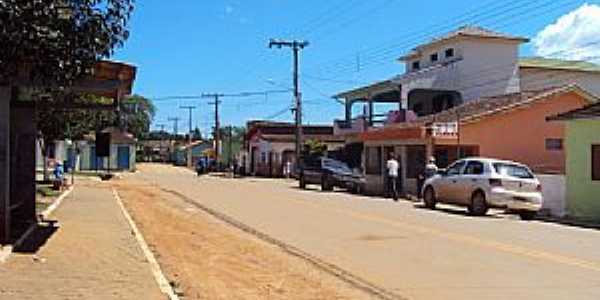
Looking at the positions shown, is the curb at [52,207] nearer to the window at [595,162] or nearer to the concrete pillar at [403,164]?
the window at [595,162]

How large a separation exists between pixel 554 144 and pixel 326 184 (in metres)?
11.6

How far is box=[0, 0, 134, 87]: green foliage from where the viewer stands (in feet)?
35.9

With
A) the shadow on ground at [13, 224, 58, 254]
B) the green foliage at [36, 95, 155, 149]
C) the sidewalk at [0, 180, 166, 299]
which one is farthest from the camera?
the green foliage at [36, 95, 155, 149]

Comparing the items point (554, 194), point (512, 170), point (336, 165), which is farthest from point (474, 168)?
point (336, 165)

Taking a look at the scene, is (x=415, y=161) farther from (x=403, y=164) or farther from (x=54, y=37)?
(x=54, y=37)

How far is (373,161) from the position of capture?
4675 centimetres

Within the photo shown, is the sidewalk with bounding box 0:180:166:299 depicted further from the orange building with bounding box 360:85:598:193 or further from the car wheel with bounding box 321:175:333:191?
the car wheel with bounding box 321:175:333:191

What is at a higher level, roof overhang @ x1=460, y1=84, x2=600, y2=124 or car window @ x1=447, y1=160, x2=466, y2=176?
roof overhang @ x1=460, y1=84, x2=600, y2=124

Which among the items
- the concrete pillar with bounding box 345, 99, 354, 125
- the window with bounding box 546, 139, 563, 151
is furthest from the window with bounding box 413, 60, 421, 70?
the window with bounding box 546, 139, 563, 151

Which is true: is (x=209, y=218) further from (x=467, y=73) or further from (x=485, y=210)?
(x=467, y=73)

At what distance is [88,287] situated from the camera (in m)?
10.7

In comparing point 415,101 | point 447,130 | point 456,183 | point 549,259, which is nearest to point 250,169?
point 415,101

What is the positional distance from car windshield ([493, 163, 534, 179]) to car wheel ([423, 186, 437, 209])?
3.39 meters

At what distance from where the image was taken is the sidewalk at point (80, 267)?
10297 millimetres
